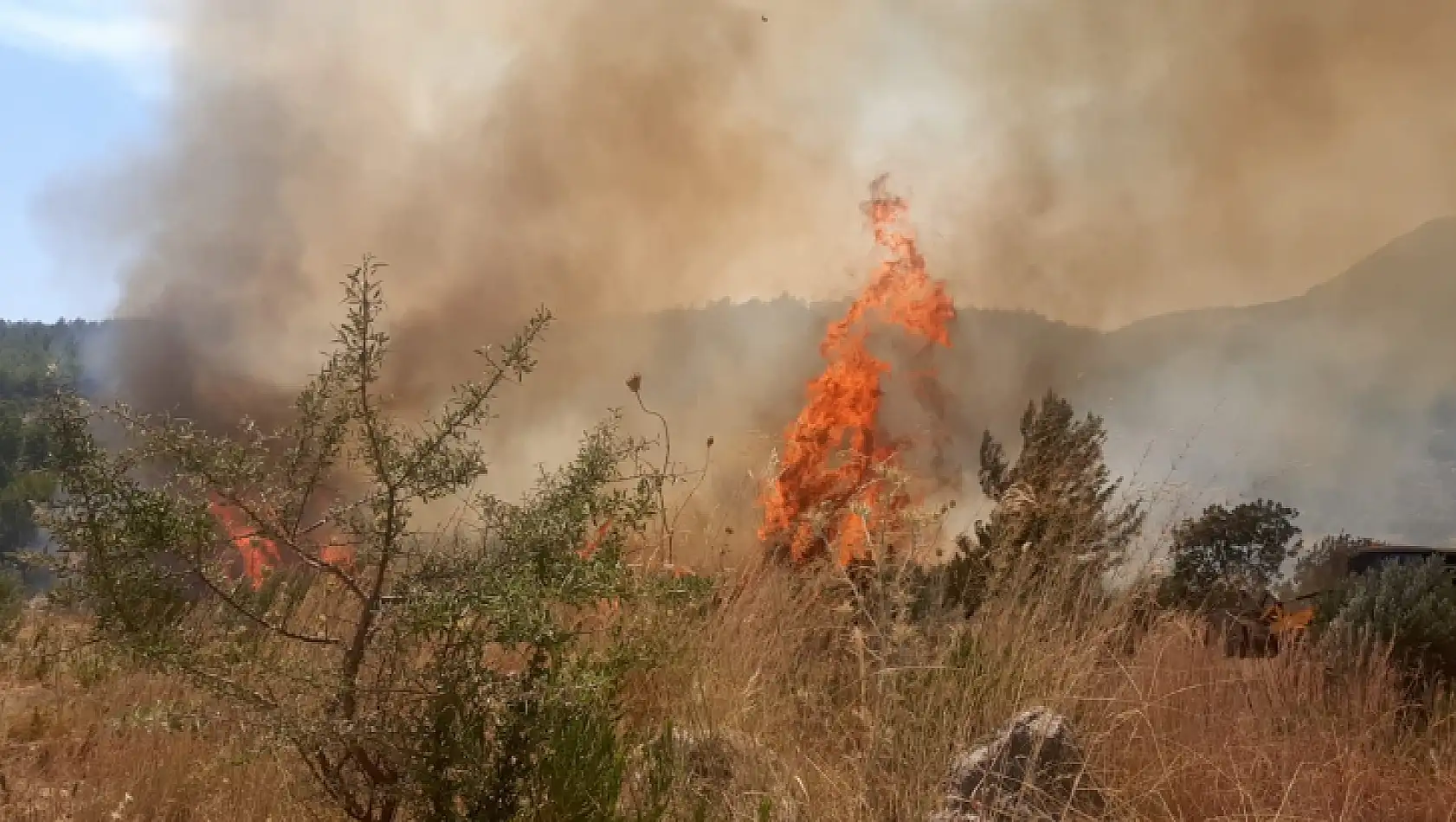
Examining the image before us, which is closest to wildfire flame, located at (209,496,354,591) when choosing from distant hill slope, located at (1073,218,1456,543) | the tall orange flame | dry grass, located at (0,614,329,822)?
the tall orange flame

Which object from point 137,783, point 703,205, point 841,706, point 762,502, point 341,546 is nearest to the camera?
point 341,546

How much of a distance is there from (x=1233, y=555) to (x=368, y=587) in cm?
639

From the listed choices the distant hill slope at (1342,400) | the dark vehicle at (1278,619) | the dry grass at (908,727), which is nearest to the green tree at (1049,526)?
the dry grass at (908,727)

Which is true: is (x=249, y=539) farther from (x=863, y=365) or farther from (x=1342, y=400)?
(x=1342, y=400)

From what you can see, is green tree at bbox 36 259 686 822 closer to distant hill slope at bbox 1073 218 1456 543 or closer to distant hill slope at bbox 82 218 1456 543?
distant hill slope at bbox 82 218 1456 543

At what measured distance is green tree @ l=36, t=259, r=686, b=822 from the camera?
5.90 feet

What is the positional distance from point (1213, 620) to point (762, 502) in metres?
2.52

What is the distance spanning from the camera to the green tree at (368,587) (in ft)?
5.90

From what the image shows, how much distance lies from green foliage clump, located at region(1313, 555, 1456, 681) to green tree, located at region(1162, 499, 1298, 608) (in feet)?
2.89

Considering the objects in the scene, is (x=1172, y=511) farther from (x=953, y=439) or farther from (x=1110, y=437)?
(x=953, y=439)

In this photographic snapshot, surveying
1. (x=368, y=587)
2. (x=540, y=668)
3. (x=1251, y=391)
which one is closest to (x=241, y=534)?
(x=368, y=587)

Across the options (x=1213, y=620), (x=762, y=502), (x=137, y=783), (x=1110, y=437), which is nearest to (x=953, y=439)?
(x=1110, y=437)

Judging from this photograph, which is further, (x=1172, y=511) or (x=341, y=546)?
(x=1172, y=511)

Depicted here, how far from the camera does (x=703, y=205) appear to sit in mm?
12992
